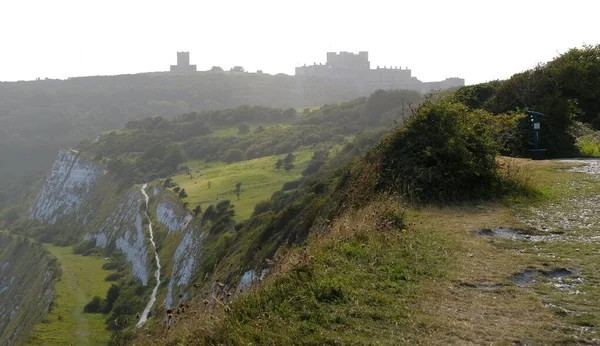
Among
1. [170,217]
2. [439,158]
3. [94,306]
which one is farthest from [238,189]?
[439,158]

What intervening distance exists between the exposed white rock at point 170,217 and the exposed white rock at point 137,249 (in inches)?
92.0

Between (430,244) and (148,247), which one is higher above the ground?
(430,244)

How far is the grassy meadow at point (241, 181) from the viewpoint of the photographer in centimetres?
5028

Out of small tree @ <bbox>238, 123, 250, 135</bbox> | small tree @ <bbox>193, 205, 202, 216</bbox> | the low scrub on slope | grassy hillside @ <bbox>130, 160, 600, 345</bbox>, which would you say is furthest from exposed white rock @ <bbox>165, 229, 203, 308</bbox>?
small tree @ <bbox>238, 123, 250, 135</bbox>

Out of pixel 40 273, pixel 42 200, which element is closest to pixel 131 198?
pixel 40 273

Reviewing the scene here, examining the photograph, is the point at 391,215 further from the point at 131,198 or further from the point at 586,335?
the point at 131,198

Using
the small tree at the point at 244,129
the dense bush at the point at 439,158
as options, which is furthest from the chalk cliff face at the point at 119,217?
the small tree at the point at 244,129

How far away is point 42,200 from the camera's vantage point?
307ft

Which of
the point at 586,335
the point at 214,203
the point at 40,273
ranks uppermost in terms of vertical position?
the point at 586,335

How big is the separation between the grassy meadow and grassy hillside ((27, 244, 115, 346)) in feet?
35.2

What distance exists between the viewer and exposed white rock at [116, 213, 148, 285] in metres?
47.5

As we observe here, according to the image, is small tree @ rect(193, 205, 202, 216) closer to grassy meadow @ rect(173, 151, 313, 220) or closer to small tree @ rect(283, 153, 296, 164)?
grassy meadow @ rect(173, 151, 313, 220)

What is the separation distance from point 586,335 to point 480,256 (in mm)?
2374

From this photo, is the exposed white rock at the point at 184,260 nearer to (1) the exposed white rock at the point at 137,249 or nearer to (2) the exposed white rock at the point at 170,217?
(2) the exposed white rock at the point at 170,217
